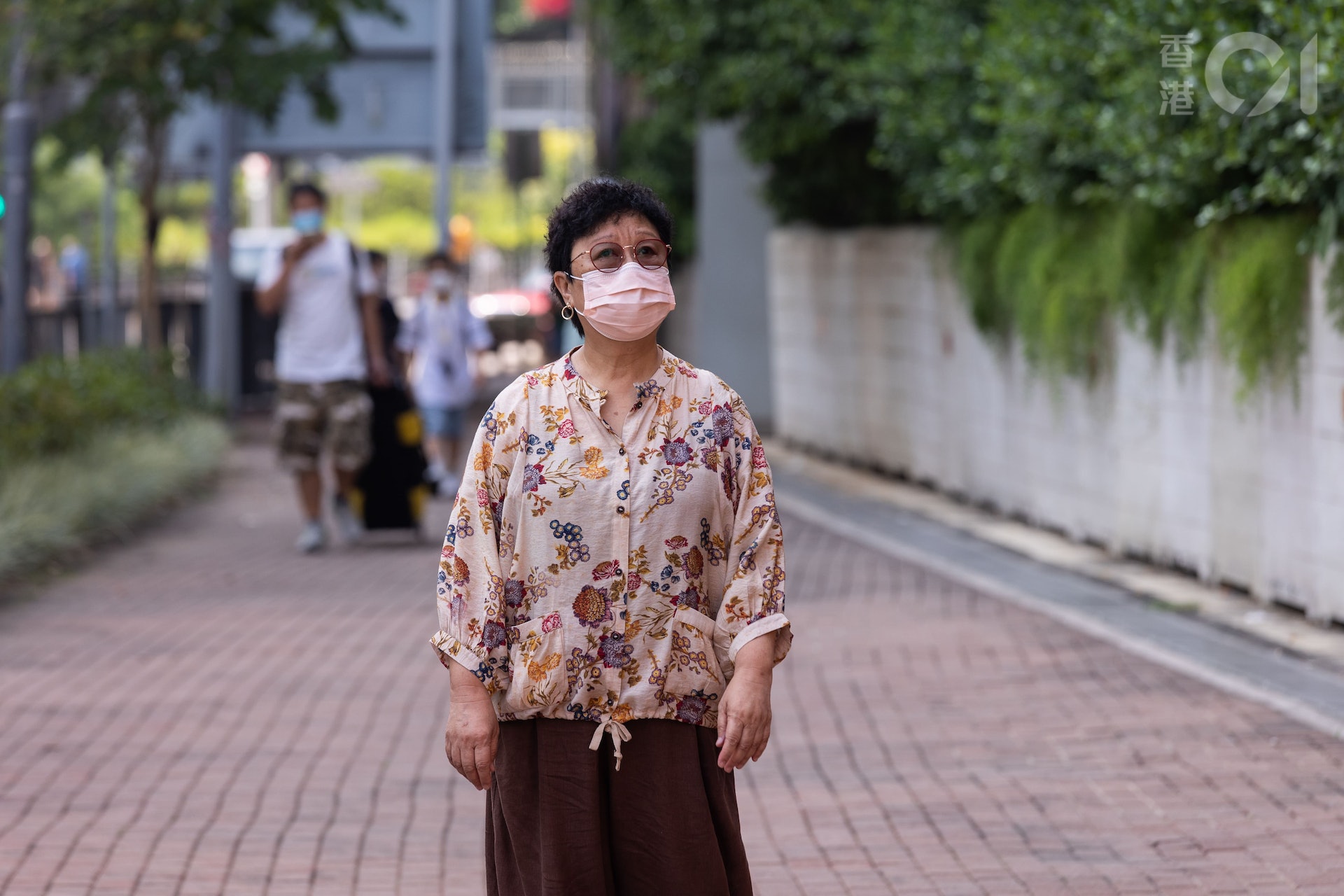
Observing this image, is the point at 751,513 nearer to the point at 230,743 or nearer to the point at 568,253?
the point at 568,253

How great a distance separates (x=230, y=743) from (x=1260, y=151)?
5.01m

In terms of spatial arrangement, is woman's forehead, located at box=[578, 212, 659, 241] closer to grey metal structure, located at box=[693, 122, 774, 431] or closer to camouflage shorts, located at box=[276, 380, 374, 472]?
camouflage shorts, located at box=[276, 380, 374, 472]

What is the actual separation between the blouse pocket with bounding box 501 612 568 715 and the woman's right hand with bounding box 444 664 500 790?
0.19 feet

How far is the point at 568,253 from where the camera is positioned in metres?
3.78

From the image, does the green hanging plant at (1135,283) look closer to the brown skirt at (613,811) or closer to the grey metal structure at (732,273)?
the brown skirt at (613,811)

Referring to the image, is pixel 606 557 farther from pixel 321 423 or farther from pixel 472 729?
pixel 321 423

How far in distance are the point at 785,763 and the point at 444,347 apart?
27.2ft

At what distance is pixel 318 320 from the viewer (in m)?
11.3

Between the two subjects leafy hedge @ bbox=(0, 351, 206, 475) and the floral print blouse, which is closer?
the floral print blouse

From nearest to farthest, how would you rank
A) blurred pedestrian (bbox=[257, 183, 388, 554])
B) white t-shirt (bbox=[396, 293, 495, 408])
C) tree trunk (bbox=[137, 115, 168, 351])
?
blurred pedestrian (bbox=[257, 183, 388, 554]) → white t-shirt (bbox=[396, 293, 495, 408]) → tree trunk (bbox=[137, 115, 168, 351])

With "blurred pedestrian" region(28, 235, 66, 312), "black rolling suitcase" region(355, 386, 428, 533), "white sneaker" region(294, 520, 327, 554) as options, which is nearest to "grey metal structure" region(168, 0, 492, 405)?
"blurred pedestrian" region(28, 235, 66, 312)

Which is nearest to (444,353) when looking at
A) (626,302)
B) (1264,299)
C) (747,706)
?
(1264,299)

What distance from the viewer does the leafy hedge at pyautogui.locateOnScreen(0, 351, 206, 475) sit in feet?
40.9

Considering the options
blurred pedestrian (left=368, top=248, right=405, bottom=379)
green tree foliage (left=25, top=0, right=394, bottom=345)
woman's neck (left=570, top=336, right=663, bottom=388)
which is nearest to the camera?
woman's neck (left=570, top=336, right=663, bottom=388)
